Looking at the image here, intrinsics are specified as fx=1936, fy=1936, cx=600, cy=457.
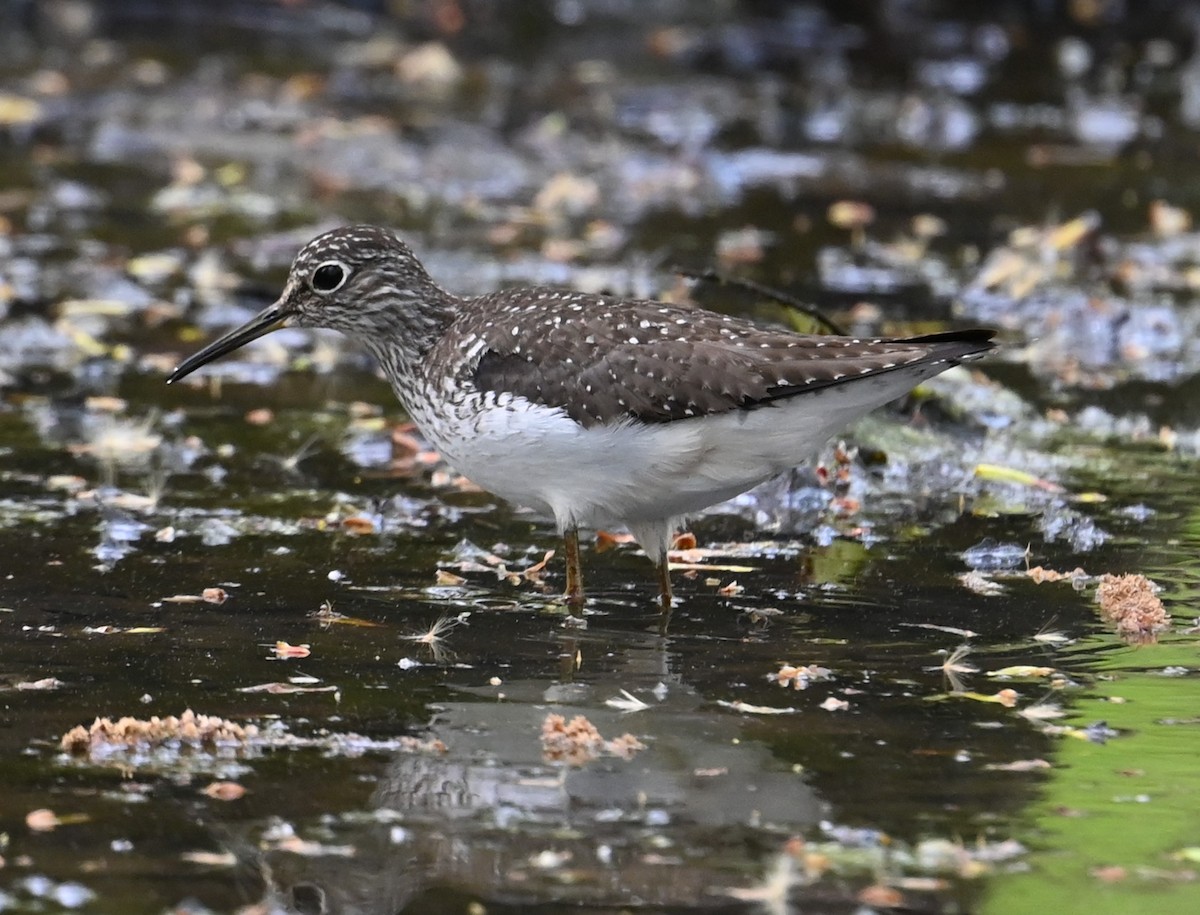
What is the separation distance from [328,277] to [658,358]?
1.94 metres

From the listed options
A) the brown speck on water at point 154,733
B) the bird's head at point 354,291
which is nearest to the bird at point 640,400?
the bird's head at point 354,291

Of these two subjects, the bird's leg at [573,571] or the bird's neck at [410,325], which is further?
the bird's neck at [410,325]

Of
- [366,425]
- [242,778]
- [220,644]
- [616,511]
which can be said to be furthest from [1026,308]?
[242,778]

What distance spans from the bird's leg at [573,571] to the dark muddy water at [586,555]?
11 centimetres

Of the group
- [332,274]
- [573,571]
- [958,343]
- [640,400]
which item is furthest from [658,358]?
[332,274]

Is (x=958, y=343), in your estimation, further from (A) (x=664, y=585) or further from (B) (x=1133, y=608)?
(A) (x=664, y=585)

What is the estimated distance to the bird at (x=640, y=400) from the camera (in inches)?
297

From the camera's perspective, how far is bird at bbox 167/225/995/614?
7.53 metres

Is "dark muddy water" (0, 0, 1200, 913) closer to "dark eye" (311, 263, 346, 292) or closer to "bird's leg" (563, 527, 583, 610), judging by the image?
"bird's leg" (563, 527, 583, 610)

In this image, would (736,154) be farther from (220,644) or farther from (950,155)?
(220,644)

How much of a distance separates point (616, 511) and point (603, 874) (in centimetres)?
271

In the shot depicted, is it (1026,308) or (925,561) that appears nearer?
(925,561)

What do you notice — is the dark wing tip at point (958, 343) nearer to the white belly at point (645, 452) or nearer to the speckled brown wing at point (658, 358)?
the speckled brown wing at point (658, 358)

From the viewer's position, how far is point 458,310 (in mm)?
8836
